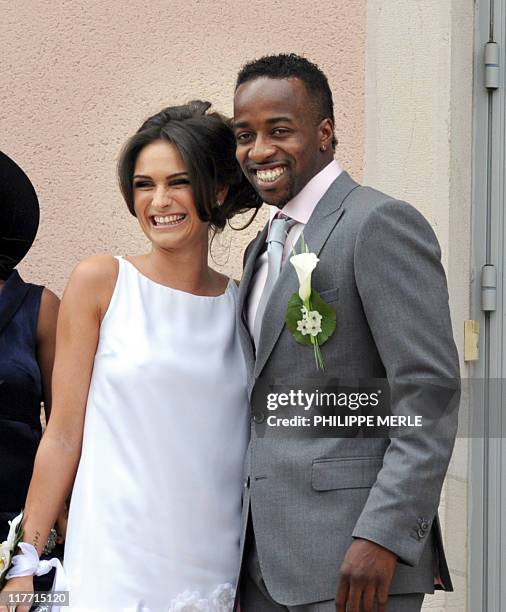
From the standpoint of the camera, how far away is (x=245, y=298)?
2838 mm

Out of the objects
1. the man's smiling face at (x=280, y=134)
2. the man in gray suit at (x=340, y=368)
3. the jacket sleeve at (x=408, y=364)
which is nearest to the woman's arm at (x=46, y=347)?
the man in gray suit at (x=340, y=368)

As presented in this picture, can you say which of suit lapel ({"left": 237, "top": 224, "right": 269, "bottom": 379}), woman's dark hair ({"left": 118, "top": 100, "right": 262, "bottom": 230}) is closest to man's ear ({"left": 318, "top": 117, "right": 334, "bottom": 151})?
suit lapel ({"left": 237, "top": 224, "right": 269, "bottom": 379})

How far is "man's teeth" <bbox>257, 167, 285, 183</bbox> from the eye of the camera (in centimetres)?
268

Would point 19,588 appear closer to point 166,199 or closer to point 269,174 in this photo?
point 166,199

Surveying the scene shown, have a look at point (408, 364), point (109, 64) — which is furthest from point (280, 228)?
point (109, 64)

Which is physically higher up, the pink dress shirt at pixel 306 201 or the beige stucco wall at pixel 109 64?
the beige stucco wall at pixel 109 64

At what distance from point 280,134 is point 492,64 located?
1.70 m

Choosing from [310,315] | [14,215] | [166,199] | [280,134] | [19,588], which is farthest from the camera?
[14,215]

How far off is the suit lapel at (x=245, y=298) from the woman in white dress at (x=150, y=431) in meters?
0.13

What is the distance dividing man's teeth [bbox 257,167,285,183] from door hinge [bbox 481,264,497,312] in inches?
62.6

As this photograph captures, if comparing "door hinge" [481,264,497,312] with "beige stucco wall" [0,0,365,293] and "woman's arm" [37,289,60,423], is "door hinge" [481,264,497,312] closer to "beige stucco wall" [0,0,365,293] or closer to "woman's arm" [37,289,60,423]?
"beige stucco wall" [0,0,365,293]

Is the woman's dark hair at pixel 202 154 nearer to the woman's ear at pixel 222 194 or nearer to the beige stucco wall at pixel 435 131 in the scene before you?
the woman's ear at pixel 222 194

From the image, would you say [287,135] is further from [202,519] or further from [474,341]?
[474,341]

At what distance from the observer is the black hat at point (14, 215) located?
3.16 meters
